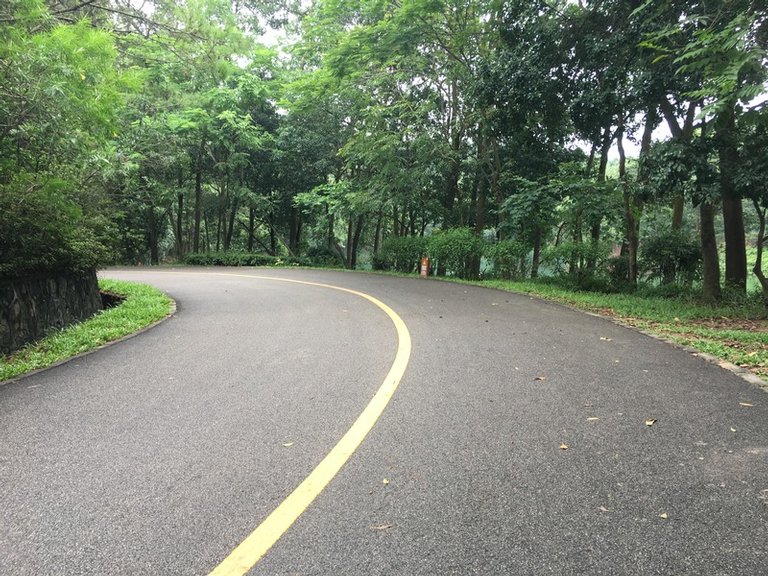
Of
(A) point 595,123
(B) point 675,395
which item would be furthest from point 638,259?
(B) point 675,395

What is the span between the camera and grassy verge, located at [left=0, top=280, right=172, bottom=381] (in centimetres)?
551

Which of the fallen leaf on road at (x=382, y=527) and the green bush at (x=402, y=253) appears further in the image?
the green bush at (x=402, y=253)

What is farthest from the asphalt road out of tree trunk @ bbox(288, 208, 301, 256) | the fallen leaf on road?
tree trunk @ bbox(288, 208, 301, 256)

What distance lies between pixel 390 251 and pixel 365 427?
17.7 m

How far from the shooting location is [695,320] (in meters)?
8.88

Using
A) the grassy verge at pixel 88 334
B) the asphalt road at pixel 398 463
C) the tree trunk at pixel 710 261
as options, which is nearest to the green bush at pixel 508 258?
the tree trunk at pixel 710 261

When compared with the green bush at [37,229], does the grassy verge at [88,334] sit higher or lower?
lower

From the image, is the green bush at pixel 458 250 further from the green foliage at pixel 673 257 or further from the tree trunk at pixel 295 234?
the tree trunk at pixel 295 234

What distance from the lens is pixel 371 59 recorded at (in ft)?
52.2

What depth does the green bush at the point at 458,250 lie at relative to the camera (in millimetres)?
16750

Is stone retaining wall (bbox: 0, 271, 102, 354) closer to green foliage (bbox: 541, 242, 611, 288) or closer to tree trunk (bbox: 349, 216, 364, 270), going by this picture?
green foliage (bbox: 541, 242, 611, 288)

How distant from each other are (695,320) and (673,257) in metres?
5.63

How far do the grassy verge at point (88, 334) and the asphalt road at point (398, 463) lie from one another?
0.41 meters

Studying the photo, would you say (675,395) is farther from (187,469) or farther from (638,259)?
(638,259)
